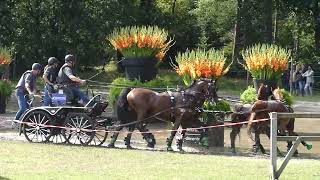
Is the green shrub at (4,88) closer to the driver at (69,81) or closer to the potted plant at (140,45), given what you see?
the potted plant at (140,45)

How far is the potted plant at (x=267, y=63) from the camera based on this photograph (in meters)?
15.8

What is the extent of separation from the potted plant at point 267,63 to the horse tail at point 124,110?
3.06 metres

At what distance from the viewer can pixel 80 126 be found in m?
15.3

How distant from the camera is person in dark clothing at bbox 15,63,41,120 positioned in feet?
54.5

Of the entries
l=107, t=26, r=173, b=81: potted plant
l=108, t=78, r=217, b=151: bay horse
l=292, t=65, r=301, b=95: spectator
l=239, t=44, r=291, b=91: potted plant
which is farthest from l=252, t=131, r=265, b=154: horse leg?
l=292, t=65, r=301, b=95: spectator

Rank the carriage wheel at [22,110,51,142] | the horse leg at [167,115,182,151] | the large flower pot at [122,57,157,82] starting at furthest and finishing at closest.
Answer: the large flower pot at [122,57,157,82], the carriage wheel at [22,110,51,142], the horse leg at [167,115,182,151]

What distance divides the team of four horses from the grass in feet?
2.86

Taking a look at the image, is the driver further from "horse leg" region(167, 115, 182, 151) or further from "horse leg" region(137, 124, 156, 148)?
"horse leg" region(167, 115, 182, 151)

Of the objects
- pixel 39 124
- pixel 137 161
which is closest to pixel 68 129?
pixel 39 124

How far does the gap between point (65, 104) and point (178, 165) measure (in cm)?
478

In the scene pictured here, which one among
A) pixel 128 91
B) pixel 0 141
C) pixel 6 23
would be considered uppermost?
pixel 6 23

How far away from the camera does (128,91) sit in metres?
15.6

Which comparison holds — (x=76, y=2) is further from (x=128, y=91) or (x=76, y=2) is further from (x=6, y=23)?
(x=128, y=91)

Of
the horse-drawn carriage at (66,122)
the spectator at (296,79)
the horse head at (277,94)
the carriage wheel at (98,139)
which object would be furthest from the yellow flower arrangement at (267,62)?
the spectator at (296,79)
